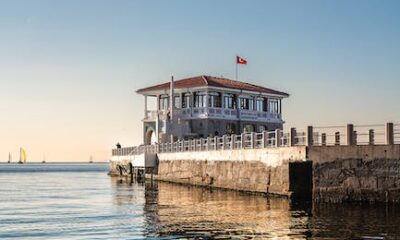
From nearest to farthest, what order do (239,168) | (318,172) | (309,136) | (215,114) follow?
(318,172) < (309,136) < (239,168) < (215,114)

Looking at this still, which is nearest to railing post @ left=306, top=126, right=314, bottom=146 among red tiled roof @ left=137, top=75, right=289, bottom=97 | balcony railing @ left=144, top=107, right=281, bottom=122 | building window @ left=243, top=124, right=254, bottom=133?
balcony railing @ left=144, top=107, right=281, bottom=122

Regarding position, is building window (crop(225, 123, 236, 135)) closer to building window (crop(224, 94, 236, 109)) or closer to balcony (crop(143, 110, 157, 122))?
building window (crop(224, 94, 236, 109))

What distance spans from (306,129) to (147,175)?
95.2 ft

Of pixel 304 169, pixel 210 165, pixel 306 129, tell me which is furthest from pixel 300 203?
pixel 210 165

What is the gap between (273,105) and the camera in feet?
218

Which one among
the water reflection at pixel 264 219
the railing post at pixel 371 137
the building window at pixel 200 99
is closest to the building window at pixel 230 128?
the building window at pixel 200 99

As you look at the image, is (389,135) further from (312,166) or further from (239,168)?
(239,168)

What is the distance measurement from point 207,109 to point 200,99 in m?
1.98

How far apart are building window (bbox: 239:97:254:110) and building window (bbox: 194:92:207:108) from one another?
4.92 m

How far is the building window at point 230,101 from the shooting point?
62.3 meters

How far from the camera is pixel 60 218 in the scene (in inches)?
933

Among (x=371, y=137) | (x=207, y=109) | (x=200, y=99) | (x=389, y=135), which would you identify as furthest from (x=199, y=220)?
(x=200, y=99)

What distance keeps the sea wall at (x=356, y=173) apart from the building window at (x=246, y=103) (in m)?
35.1

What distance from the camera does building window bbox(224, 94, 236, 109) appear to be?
204 ft
